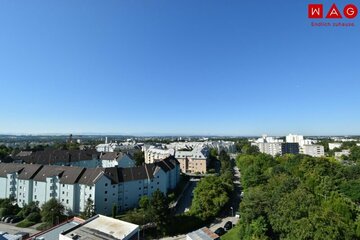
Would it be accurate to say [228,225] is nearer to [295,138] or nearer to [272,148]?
[272,148]

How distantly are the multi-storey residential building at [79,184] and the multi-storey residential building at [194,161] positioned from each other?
29.4 m

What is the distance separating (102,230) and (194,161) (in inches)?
2096

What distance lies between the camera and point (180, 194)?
5003 centimetres

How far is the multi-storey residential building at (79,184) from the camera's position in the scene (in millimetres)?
37875

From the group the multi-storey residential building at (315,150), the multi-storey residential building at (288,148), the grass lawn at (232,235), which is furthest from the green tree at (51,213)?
the multi-storey residential building at (315,150)

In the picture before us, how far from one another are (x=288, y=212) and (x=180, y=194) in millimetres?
28265

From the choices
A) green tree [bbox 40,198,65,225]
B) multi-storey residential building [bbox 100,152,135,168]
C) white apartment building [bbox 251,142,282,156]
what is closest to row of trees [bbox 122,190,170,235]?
green tree [bbox 40,198,65,225]

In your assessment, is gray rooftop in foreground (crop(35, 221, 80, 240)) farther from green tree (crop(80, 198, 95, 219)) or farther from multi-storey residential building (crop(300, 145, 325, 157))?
multi-storey residential building (crop(300, 145, 325, 157))

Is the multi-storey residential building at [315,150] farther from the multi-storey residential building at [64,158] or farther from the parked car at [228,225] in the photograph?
the parked car at [228,225]

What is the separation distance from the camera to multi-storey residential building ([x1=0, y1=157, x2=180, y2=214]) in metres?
37.9

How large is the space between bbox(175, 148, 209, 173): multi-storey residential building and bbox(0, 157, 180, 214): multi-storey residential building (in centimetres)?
2941

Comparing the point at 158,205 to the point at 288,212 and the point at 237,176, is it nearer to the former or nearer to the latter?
the point at 288,212

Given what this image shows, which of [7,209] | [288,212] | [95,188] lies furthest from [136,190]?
[288,212]

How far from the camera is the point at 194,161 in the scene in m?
75.0
